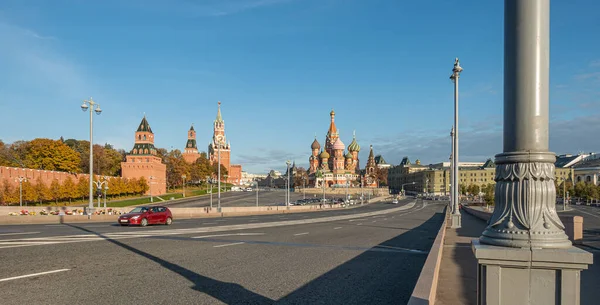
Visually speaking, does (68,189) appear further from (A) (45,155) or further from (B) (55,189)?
(A) (45,155)

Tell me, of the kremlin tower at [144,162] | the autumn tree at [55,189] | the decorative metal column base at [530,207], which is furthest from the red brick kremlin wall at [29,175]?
the decorative metal column base at [530,207]

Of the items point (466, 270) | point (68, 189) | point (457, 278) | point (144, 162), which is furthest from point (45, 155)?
point (457, 278)

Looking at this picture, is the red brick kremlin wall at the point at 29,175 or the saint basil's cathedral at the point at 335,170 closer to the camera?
the red brick kremlin wall at the point at 29,175

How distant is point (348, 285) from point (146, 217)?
2102 cm

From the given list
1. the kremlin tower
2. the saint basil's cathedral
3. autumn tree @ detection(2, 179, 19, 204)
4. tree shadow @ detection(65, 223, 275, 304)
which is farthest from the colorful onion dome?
tree shadow @ detection(65, 223, 275, 304)

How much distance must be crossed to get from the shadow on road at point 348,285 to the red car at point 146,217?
1381cm

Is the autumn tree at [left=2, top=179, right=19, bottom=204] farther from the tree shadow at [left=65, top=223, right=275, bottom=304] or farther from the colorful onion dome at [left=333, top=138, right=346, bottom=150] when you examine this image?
the colorful onion dome at [left=333, top=138, right=346, bottom=150]

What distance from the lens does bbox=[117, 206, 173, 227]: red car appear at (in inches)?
1081

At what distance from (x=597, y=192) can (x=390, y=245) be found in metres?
127

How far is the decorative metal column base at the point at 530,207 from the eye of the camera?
13.4 feet

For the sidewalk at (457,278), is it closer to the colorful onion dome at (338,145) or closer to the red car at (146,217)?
the red car at (146,217)

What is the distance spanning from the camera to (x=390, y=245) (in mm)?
18562

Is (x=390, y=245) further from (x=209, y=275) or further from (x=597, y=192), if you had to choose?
(x=597, y=192)

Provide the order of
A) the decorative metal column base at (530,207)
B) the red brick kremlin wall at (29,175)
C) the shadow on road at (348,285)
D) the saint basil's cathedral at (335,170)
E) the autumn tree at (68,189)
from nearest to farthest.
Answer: the decorative metal column base at (530,207) < the shadow on road at (348,285) < the red brick kremlin wall at (29,175) < the autumn tree at (68,189) < the saint basil's cathedral at (335,170)
